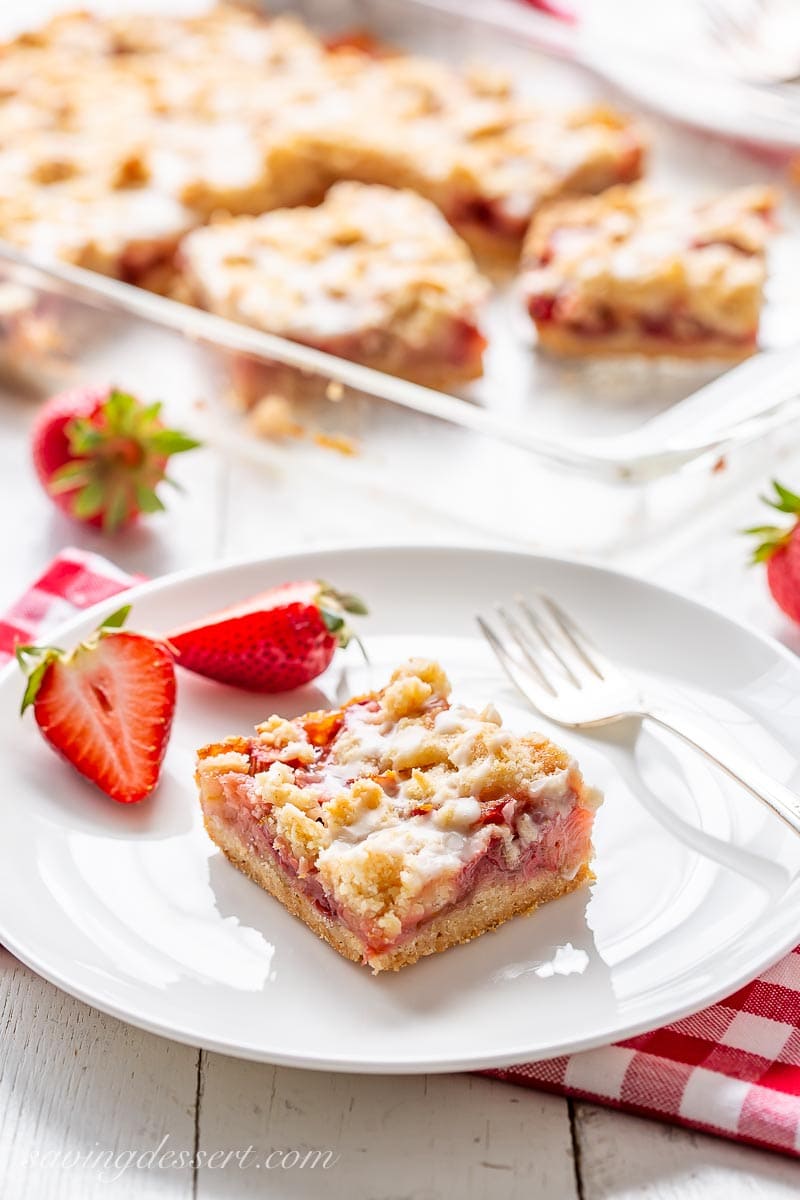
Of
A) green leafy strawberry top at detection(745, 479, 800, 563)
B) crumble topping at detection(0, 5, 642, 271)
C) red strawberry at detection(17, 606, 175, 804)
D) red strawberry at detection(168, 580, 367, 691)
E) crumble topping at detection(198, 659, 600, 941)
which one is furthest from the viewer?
crumble topping at detection(0, 5, 642, 271)

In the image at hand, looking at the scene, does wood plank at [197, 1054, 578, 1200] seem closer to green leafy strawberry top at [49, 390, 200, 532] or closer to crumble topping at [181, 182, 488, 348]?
green leafy strawberry top at [49, 390, 200, 532]

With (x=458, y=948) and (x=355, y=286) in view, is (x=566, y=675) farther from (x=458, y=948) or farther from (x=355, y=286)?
(x=355, y=286)

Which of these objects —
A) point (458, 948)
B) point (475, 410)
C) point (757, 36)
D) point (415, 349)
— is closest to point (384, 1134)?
point (458, 948)

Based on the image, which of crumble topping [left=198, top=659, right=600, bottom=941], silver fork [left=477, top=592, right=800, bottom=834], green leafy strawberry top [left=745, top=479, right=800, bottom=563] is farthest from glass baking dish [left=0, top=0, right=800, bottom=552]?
crumble topping [left=198, top=659, right=600, bottom=941]

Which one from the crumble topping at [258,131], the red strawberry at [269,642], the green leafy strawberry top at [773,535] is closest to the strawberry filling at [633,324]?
the crumble topping at [258,131]

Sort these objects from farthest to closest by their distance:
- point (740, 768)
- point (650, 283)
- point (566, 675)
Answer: point (650, 283) < point (566, 675) < point (740, 768)

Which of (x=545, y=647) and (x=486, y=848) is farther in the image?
(x=545, y=647)
